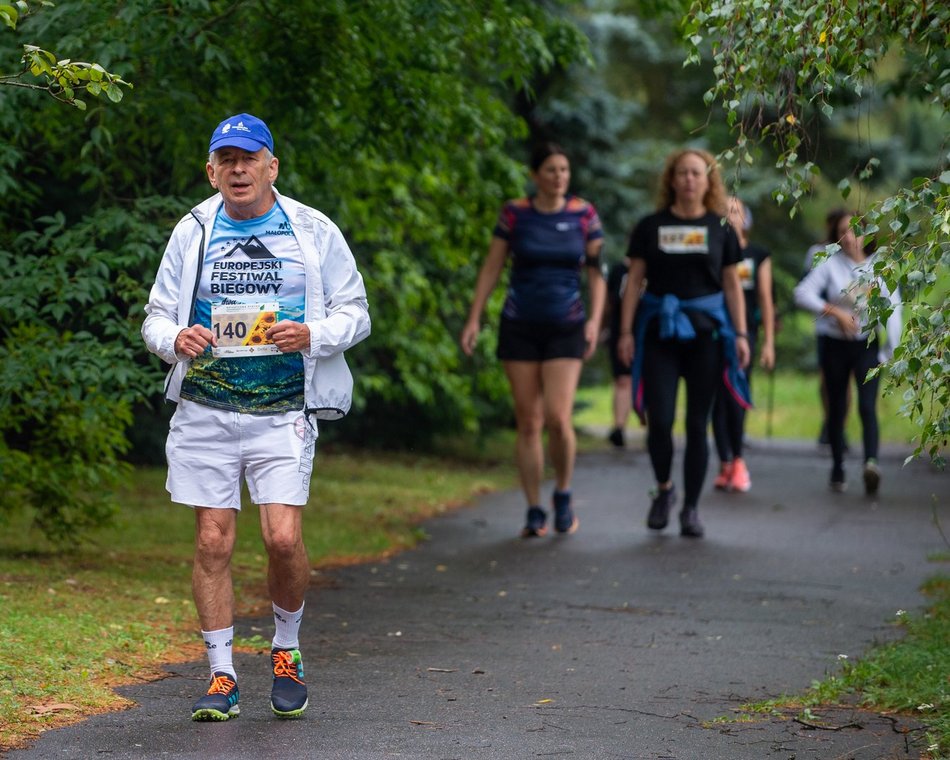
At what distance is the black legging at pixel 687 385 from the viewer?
31.8ft

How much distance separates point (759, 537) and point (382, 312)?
3.95m

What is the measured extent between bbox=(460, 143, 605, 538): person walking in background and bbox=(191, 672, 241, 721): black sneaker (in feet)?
15.3

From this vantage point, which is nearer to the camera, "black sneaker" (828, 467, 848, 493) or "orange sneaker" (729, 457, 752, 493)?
"orange sneaker" (729, 457, 752, 493)

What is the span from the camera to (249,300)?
5324 millimetres

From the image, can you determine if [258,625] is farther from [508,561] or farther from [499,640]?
[508,561]

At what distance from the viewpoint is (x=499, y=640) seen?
6.90 meters

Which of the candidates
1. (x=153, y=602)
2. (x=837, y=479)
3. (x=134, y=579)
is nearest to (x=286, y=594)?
(x=153, y=602)

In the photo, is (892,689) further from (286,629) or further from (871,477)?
(871,477)

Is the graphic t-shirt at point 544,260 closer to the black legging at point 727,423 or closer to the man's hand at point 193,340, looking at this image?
the black legging at point 727,423

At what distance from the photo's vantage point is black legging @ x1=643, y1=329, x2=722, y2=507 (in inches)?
382

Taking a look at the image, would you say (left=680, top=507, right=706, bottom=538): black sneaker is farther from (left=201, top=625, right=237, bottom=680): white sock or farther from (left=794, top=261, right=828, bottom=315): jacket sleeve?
(left=201, top=625, right=237, bottom=680): white sock

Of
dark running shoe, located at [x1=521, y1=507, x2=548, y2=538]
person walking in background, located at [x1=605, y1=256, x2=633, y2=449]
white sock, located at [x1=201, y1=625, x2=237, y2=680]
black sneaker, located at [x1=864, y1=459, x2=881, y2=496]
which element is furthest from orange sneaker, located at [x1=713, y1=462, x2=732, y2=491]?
white sock, located at [x1=201, y1=625, x2=237, y2=680]

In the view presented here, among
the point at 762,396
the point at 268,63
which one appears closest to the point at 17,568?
the point at 268,63

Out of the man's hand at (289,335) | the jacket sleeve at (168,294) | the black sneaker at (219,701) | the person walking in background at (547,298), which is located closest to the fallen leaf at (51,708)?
the black sneaker at (219,701)
